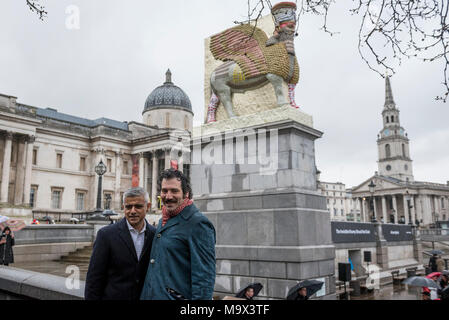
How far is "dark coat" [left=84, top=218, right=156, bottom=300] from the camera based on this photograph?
319 cm

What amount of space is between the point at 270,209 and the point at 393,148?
124936 millimetres

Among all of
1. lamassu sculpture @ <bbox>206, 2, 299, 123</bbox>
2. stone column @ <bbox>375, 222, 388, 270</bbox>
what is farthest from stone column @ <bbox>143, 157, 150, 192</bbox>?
lamassu sculpture @ <bbox>206, 2, 299, 123</bbox>

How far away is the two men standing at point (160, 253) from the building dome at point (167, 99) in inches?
2446

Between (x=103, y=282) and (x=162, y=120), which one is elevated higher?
(x=162, y=120)

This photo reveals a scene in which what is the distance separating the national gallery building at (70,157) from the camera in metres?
44.3

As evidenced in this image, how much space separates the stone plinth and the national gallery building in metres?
36.5

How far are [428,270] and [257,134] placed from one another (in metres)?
14.0

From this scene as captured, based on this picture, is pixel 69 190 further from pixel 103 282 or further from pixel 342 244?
pixel 103 282

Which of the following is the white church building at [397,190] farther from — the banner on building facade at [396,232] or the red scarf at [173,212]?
the red scarf at [173,212]

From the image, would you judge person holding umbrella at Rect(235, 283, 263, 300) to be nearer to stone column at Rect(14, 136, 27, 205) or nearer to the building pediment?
stone column at Rect(14, 136, 27, 205)

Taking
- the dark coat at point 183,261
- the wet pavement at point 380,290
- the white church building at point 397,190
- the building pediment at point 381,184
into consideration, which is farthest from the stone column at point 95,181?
the building pediment at point 381,184


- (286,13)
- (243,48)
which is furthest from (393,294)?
(286,13)
